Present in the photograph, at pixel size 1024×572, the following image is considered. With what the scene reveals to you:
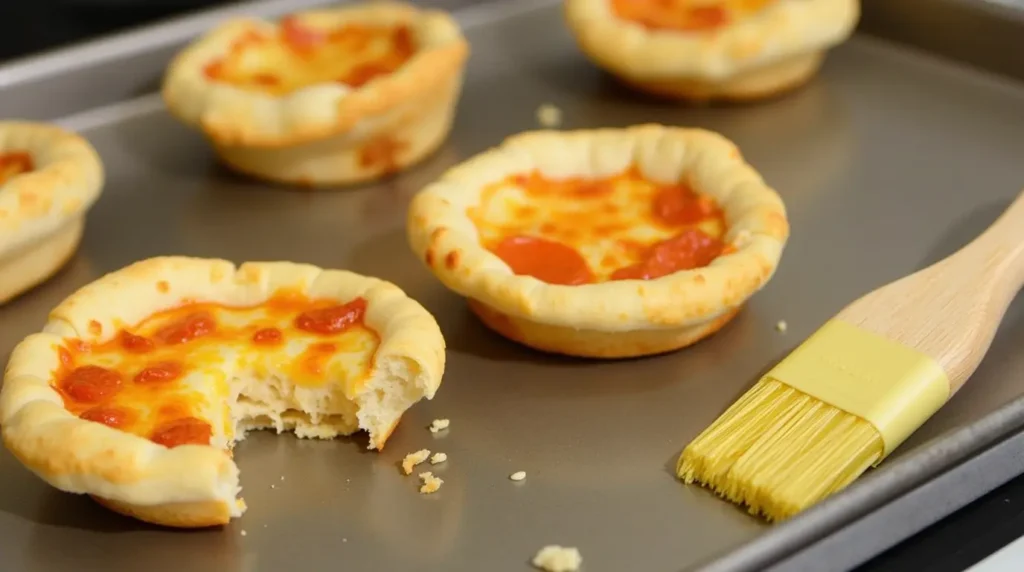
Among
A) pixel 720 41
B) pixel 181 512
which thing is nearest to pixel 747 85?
pixel 720 41

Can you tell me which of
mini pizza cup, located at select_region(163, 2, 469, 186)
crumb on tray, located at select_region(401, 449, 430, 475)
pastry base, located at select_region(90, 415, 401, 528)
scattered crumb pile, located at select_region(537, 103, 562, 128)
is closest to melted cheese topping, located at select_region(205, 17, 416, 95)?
mini pizza cup, located at select_region(163, 2, 469, 186)

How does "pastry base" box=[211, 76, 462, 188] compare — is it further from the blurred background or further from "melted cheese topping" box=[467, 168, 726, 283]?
the blurred background

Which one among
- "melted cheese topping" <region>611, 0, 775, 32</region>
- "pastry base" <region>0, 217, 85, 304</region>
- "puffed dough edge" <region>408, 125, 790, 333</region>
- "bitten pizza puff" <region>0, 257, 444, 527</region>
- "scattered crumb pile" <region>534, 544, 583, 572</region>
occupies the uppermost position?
"melted cheese topping" <region>611, 0, 775, 32</region>

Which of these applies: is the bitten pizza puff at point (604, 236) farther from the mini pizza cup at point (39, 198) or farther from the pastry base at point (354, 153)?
the mini pizza cup at point (39, 198)

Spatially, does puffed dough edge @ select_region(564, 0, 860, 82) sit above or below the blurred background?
above

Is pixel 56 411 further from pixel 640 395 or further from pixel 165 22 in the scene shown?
pixel 165 22

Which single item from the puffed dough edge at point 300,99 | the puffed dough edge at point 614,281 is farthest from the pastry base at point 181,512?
the puffed dough edge at point 300,99

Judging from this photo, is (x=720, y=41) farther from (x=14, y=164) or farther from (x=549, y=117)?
(x=14, y=164)
